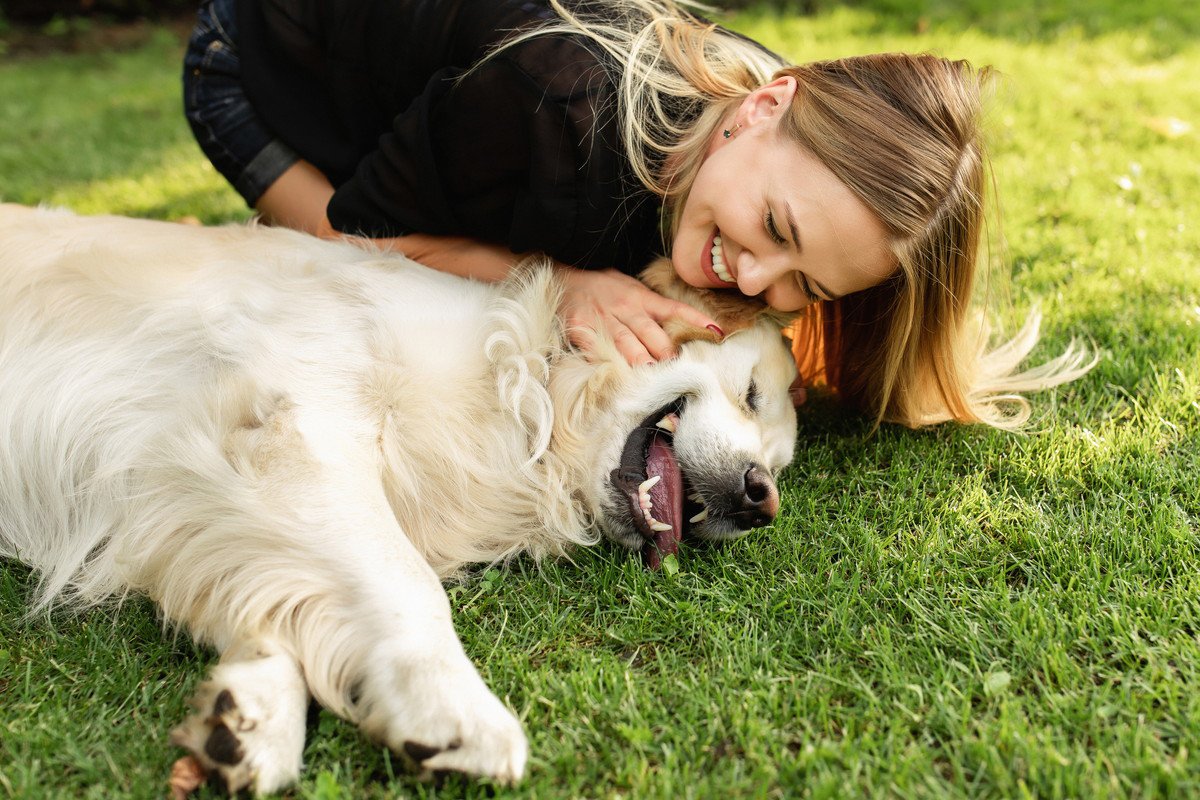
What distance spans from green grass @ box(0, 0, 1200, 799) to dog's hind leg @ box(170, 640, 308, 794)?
77 millimetres

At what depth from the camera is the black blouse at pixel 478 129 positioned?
118 inches

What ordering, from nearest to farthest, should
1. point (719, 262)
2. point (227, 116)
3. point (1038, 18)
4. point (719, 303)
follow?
point (719, 262), point (719, 303), point (227, 116), point (1038, 18)

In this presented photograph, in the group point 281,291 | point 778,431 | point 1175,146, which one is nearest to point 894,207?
point 778,431

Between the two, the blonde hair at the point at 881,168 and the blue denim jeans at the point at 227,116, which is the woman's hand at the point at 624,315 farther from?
the blue denim jeans at the point at 227,116

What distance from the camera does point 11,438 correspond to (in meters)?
2.75

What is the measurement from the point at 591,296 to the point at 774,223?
0.62m

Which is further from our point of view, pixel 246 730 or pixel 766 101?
pixel 766 101

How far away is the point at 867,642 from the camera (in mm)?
2250

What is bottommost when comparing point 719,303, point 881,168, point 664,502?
point 664,502

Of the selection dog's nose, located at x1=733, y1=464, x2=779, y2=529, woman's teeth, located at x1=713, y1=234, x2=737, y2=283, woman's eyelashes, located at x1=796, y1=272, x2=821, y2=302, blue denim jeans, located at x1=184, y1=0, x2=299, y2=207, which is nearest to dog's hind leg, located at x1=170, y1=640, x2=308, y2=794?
Result: dog's nose, located at x1=733, y1=464, x2=779, y2=529

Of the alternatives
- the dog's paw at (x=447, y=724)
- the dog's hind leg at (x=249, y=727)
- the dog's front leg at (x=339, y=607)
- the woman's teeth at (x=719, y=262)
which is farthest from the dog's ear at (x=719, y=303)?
the dog's hind leg at (x=249, y=727)

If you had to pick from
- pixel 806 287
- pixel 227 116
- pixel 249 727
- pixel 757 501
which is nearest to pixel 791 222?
pixel 806 287

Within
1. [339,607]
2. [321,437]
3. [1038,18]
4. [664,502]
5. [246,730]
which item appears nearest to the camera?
[246,730]

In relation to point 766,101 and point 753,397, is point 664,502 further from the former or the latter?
point 766,101
